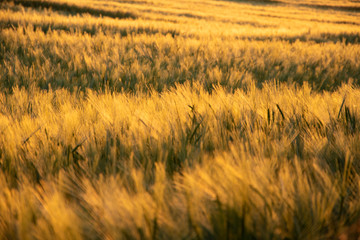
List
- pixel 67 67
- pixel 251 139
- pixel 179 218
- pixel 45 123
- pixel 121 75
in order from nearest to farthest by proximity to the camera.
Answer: pixel 179 218, pixel 251 139, pixel 45 123, pixel 121 75, pixel 67 67

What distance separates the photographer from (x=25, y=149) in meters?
0.82

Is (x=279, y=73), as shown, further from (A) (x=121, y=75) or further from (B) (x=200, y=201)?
(B) (x=200, y=201)

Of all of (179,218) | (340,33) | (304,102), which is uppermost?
(340,33)

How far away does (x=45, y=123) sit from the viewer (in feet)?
3.19

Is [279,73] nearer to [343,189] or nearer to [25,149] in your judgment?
[343,189]

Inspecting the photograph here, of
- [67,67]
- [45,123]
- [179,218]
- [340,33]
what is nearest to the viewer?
[179,218]

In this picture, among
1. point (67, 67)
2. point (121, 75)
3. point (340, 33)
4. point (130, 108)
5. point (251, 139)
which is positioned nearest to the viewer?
point (251, 139)

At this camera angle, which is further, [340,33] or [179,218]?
[340,33]

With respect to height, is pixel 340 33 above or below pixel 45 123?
above

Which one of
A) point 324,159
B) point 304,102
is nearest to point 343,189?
point 324,159

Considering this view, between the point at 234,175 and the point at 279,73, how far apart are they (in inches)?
95.4

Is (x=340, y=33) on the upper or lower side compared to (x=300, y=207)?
upper

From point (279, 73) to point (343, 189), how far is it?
92.4 inches

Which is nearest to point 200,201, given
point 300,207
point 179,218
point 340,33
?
point 179,218
